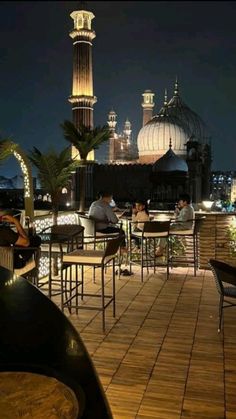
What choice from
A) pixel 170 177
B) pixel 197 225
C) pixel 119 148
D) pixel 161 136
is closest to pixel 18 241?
pixel 197 225

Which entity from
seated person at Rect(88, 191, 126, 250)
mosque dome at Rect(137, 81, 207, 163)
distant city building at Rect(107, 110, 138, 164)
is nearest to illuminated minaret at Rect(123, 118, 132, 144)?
distant city building at Rect(107, 110, 138, 164)

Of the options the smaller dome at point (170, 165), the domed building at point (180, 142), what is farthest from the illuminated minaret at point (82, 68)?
the smaller dome at point (170, 165)

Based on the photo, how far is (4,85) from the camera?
172ft

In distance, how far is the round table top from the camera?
1.23 meters

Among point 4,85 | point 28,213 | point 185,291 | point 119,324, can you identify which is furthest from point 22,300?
point 4,85

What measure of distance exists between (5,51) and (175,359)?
3944 centimetres

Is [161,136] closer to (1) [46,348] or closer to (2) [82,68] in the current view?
(2) [82,68]

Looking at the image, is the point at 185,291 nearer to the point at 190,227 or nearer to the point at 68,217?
the point at 190,227

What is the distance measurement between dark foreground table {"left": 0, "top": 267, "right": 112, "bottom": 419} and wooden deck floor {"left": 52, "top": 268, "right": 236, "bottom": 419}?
1.49 metres

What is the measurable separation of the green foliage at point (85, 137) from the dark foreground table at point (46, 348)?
11.1 meters

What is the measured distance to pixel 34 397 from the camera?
1313 millimetres

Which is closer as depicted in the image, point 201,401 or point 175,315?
point 201,401

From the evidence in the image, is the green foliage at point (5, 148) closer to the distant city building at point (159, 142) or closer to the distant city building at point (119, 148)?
the distant city building at point (159, 142)

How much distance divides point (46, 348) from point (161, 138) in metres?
38.5
